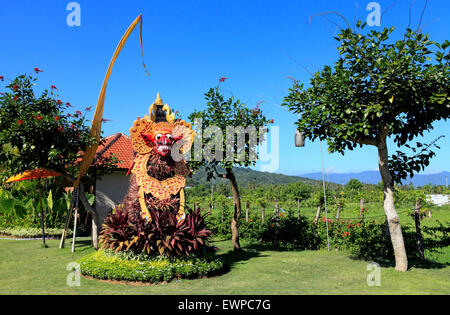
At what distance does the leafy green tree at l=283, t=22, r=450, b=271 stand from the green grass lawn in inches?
40.1

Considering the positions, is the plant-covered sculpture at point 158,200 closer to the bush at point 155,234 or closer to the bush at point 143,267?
the bush at point 155,234

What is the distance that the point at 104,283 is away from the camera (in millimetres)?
6965

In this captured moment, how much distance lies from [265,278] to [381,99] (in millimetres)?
4570

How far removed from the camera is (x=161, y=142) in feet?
27.6

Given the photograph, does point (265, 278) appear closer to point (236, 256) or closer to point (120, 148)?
point (236, 256)

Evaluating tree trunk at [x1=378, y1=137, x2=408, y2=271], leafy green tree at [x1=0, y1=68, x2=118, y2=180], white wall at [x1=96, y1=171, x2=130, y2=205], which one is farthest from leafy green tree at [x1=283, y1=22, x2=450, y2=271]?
white wall at [x1=96, y1=171, x2=130, y2=205]

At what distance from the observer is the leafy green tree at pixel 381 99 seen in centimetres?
701

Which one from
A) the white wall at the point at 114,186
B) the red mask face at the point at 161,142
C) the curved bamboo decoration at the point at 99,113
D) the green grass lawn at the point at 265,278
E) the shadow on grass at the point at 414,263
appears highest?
the curved bamboo decoration at the point at 99,113

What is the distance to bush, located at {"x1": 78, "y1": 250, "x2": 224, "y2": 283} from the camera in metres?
7.02

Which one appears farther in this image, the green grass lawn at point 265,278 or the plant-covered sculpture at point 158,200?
the plant-covered sculpture at point 158,200

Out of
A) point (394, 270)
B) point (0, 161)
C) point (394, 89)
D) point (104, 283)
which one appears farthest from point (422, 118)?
point (0, 161)

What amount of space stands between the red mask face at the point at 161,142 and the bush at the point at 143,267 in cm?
241

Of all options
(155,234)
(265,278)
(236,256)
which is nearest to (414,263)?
(265,278)

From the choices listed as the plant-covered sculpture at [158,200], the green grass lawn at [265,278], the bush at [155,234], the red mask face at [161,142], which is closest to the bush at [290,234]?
the green grass lawn at [265,278]
